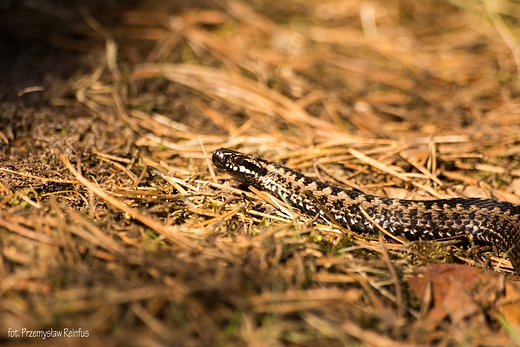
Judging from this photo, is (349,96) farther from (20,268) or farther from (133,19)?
(20,268)

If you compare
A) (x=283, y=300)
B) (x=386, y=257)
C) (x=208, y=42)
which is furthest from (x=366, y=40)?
(x=283, y=300)

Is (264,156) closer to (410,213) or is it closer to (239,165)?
(239,165)

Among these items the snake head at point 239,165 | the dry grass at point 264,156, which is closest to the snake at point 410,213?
the dry grass at point 264,156

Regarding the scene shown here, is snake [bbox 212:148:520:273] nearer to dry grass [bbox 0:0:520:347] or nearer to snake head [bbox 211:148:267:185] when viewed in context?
dry grass [bbox 0:0:520:347]

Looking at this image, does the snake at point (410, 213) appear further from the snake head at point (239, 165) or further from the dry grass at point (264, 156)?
the snake head at point (239, 165)

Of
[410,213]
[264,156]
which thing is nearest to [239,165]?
[264,156]

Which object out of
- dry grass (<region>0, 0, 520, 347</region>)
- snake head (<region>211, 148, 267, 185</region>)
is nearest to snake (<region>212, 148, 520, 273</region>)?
dry grass (<region>0, 0, 520, 347</region>)

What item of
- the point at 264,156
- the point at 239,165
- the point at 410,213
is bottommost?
the point at 264,156
